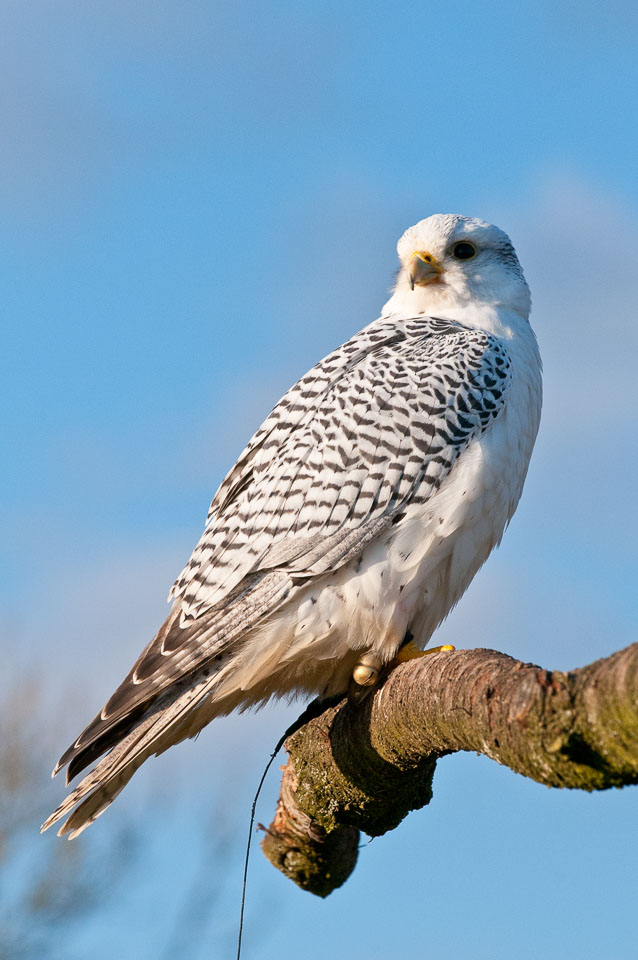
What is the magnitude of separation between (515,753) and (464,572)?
2.07 m

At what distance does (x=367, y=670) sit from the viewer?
530 cm

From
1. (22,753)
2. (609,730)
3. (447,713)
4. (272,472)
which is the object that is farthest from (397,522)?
(22,753)

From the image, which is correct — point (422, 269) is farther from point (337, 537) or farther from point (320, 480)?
point (337, 537)

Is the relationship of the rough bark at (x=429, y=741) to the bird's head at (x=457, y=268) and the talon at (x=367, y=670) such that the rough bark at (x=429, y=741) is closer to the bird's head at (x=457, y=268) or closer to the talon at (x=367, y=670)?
the talon at (x=367, y=670)

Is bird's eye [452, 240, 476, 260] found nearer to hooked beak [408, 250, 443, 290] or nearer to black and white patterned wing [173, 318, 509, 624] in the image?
hooked beak [408, 250, 443, 290]

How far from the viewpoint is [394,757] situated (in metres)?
4.73

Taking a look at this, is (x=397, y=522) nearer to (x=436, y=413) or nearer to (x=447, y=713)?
(x=436, y=413)

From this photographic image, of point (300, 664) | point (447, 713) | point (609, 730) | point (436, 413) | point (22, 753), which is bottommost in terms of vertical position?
point (609, 730)

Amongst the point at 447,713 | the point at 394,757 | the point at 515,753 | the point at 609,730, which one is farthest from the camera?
the point at 394,757

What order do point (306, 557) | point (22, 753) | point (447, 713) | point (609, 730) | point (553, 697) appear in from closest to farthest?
point (609, 730) < point (553, 697) < point (447, 713) < point (306, 557) < point (22, 753)

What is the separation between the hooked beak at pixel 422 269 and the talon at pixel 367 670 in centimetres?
241

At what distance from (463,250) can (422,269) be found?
36 centimetres

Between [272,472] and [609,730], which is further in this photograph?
[272,472]

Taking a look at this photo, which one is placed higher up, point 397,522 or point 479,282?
point 479,282
